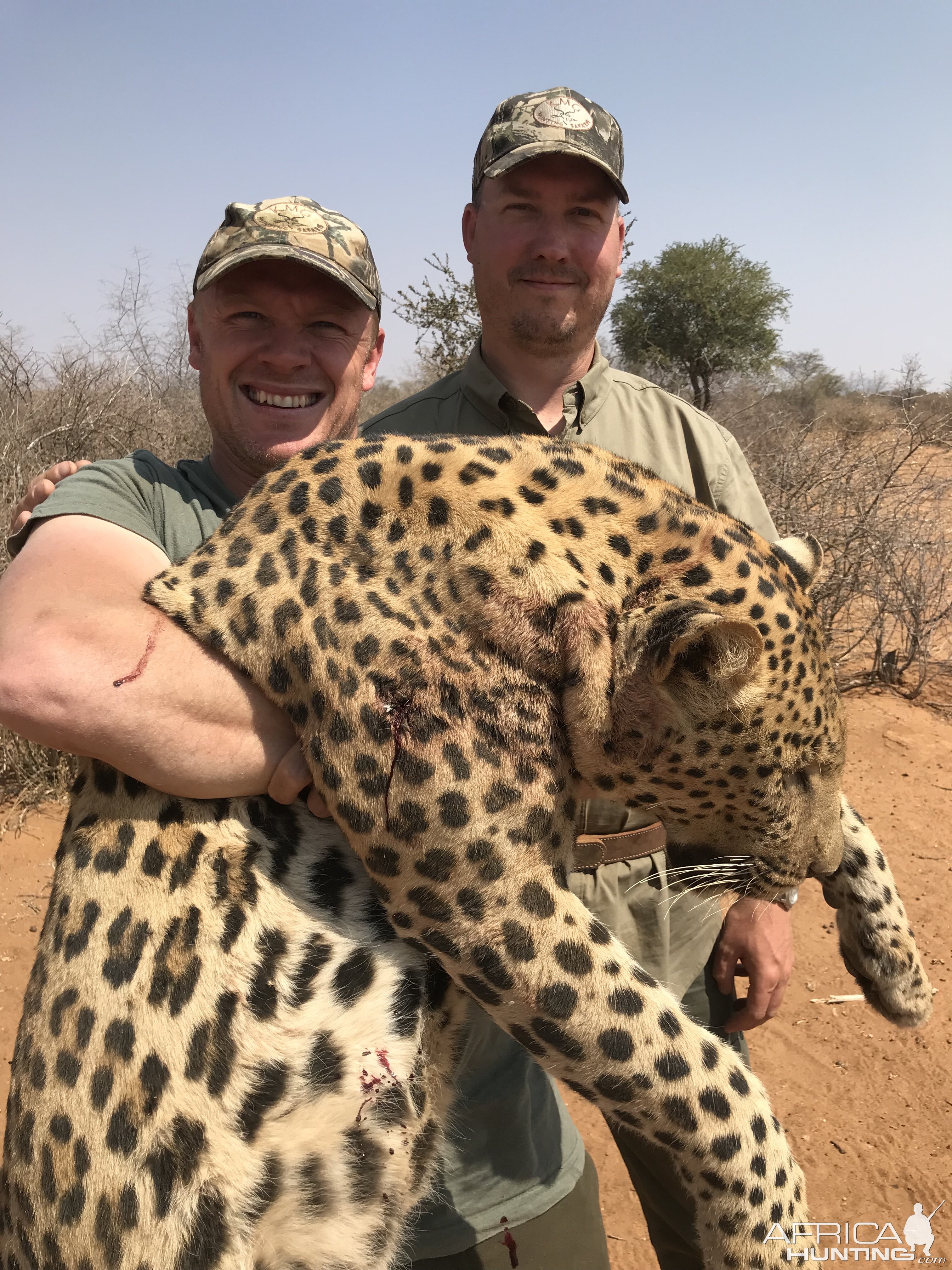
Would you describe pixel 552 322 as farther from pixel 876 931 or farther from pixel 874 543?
pixel 874 543

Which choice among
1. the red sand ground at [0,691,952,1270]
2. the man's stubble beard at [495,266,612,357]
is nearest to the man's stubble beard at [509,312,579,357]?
the man's stubble beard at [495,266,612,357]

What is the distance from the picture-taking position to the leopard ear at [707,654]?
2.11m

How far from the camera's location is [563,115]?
3.83 meters

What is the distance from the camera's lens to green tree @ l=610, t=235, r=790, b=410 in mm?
28547

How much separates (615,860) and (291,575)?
6.40 ft

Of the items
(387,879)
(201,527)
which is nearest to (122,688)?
(387,879)

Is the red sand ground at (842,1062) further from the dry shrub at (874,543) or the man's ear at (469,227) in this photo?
the man's ear at (469,227)

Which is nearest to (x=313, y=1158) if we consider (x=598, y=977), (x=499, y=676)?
(x=598, y=977)

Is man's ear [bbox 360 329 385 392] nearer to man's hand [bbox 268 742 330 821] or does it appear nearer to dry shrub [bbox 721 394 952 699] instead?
man's hand [bbox 268 742 330 821]

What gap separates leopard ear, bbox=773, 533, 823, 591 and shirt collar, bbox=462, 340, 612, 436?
120cm

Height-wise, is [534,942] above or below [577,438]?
below

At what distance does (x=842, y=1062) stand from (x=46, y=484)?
6.19 meters

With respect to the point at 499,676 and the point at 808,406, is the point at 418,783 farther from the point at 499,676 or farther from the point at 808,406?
the point at 808,406

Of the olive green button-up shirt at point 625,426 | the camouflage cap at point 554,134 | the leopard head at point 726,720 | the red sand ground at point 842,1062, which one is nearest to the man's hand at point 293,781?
the leopard head at point 726,720
